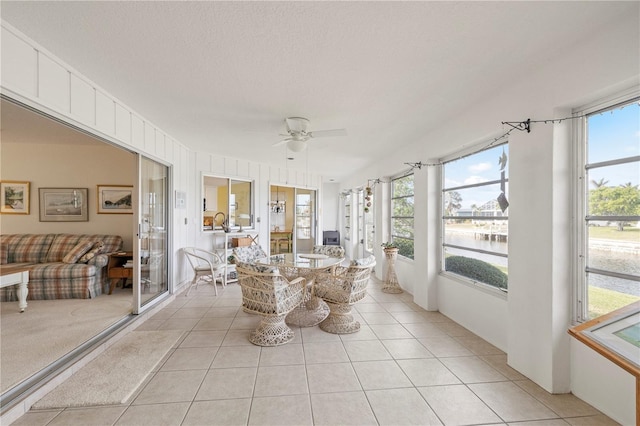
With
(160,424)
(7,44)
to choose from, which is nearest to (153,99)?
(7,44)

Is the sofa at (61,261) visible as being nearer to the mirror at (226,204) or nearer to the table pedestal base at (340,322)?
the mirror at (226,204)

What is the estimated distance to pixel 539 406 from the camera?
191 centimetres

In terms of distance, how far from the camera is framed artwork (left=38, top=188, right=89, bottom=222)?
15.7ft

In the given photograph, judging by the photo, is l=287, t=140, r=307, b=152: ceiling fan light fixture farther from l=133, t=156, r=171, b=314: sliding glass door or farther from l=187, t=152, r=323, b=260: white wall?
l=187, t=152, r=323, b=260: white wall

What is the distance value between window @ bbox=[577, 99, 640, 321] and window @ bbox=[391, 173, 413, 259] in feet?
9.02

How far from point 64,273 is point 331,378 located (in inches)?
171

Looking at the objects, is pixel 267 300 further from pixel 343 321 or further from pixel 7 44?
pixel 7 44

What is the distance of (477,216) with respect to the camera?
315 cm

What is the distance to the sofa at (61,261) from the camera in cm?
393

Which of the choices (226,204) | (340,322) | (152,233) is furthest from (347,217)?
(152,233)

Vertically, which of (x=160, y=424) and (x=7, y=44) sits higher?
(x=7, y=44)

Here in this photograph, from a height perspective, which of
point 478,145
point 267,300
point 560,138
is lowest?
point 267,300

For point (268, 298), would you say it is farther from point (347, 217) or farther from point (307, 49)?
point (347, 217)

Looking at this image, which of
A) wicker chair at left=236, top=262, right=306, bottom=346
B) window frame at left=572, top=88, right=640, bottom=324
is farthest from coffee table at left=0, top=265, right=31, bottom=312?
window frame at left=572, top=88, right=640, bottom=324
